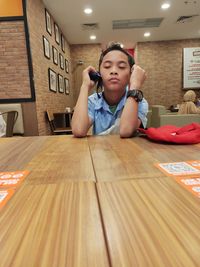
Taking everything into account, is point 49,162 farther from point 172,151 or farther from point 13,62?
point 13,62

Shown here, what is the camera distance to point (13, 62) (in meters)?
4.04

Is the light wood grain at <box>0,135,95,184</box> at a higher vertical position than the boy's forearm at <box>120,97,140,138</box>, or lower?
lower

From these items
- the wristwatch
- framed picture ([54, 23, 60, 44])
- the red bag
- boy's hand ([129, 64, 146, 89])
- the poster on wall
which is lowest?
the red bag

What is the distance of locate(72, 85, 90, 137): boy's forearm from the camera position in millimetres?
1244

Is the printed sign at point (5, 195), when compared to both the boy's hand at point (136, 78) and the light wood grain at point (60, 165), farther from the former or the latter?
the boy's hand at point (136, 78)

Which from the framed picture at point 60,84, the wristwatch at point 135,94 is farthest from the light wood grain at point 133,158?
the framed picture at point 60,84

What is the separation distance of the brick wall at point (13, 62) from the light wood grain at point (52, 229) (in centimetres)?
391

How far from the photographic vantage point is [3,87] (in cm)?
406

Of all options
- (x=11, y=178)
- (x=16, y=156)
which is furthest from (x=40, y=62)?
Answer: (x=11, y=178)

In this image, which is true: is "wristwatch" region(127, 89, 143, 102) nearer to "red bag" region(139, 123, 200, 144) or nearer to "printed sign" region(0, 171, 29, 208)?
"red bag" region(139, 123, 200, 144)

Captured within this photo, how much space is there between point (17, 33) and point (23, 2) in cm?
51

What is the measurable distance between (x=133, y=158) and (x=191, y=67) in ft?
28.4

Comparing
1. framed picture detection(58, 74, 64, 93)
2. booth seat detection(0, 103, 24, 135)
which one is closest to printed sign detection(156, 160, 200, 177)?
booth seat detection(0, 103, 24, 135)

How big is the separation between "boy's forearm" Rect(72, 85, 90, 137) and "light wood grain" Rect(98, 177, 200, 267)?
0.75m
